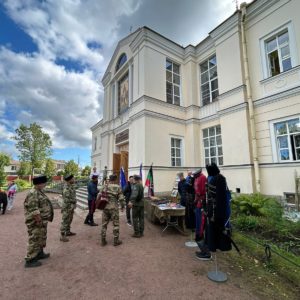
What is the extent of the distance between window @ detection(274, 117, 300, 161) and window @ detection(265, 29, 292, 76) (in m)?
2.58

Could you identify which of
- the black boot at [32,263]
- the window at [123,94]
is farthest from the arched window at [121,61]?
the black boot at [32,263]

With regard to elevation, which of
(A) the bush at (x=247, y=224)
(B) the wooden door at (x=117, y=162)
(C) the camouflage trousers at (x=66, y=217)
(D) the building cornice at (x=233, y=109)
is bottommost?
(A) the bush at (x=247, y=224)

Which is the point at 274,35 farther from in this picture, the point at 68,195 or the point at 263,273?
the point at 68,195

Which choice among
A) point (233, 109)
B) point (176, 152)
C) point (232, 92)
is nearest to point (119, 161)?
point (176, 152)

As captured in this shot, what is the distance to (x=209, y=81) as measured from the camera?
12.4 meters

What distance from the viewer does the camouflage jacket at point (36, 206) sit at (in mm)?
4320

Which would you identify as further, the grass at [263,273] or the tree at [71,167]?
the tree at [71,167]

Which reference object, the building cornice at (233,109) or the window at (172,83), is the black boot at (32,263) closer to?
the building cornice at (233,109)

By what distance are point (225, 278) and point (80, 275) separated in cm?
278

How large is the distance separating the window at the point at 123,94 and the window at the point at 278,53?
9.13 meters

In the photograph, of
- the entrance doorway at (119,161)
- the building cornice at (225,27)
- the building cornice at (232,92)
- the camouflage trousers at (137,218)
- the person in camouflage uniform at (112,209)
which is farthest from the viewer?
the entrance doorway at (119,161)

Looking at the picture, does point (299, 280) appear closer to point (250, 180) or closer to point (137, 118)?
point (250, 180)

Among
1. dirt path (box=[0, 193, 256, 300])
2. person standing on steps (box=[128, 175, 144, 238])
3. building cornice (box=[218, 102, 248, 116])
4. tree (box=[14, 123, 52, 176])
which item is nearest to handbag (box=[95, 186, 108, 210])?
person standing on steps (box=[128, 175, 144, 238])

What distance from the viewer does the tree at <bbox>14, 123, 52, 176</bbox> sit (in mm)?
31375
